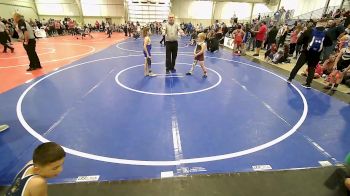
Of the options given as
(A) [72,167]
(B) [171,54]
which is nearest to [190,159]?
(A) [72,167]

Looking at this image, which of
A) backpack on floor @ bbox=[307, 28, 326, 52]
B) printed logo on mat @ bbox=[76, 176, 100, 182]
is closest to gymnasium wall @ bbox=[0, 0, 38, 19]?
printed logo on mat @ bbox=[76, 176, 100, 182]

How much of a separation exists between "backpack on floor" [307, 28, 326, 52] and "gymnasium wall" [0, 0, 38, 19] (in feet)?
106

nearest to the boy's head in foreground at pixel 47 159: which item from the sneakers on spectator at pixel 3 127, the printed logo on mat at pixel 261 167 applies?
→ the printed logo on mat at pixel 261 167

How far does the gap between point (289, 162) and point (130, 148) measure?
2.60 meters

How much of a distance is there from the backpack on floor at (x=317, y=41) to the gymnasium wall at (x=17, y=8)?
32278 millimetres

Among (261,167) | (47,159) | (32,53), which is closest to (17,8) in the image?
(32,53)

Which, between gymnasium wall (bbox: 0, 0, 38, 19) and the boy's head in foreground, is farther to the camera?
gymnasium wall (bbox: 0, 0, 38, 19)

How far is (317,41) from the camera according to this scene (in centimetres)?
625

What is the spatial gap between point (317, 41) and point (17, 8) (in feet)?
112

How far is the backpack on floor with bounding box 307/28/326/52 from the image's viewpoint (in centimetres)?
619

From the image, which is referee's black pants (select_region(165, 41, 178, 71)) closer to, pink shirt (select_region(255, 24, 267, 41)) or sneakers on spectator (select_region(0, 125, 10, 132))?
sneakers on spectator (select_region(0, 125, 10, 132))

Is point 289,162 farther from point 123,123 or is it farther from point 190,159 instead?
point 123,123

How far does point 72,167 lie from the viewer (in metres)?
3.13

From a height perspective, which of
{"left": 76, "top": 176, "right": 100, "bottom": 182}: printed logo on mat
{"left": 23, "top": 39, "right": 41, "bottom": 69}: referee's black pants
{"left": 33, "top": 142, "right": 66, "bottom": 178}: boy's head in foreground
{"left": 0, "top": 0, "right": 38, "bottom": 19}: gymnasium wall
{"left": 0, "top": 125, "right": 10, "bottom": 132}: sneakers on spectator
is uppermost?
{"left": 0, "top": 0, "right": 38, "bottom": 19}: gymnasium wall
